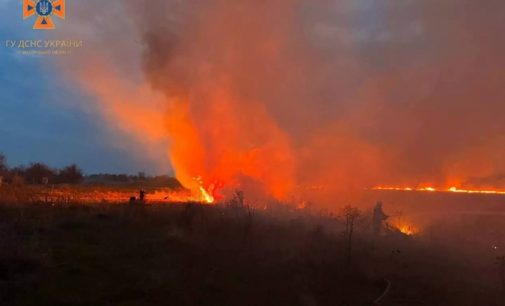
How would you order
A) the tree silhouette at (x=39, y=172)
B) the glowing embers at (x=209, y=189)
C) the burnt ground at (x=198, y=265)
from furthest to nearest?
the tree silhouette at (x=39, y=172) → the glowing embers at (x=209, y=189) → the burnt ground at (x=198, y=265)

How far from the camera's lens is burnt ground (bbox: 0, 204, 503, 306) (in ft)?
47.6

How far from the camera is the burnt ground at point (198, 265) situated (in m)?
14.5

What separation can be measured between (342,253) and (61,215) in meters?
13.3

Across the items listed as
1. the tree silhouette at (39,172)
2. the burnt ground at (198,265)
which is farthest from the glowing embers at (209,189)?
the tree silhouette at (39,172)

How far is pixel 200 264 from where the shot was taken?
1742cm

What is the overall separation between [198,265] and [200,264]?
0.15 m

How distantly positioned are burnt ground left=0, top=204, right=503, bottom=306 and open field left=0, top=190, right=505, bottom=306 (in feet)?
0.14

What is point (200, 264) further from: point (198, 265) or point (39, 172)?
point (39, 172)

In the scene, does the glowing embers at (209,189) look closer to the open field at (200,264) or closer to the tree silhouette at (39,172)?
the open field at (200,264)

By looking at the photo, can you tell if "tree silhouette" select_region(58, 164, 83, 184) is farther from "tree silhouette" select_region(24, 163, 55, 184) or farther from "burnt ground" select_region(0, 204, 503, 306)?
"burnt ground" select_region(0, 204, 503, 306)

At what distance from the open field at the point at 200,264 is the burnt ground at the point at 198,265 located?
42mm

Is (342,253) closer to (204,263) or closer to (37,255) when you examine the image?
(204,263)

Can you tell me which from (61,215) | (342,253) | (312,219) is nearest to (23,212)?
(61,215)

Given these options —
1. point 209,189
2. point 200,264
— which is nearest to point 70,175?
point 209,189
